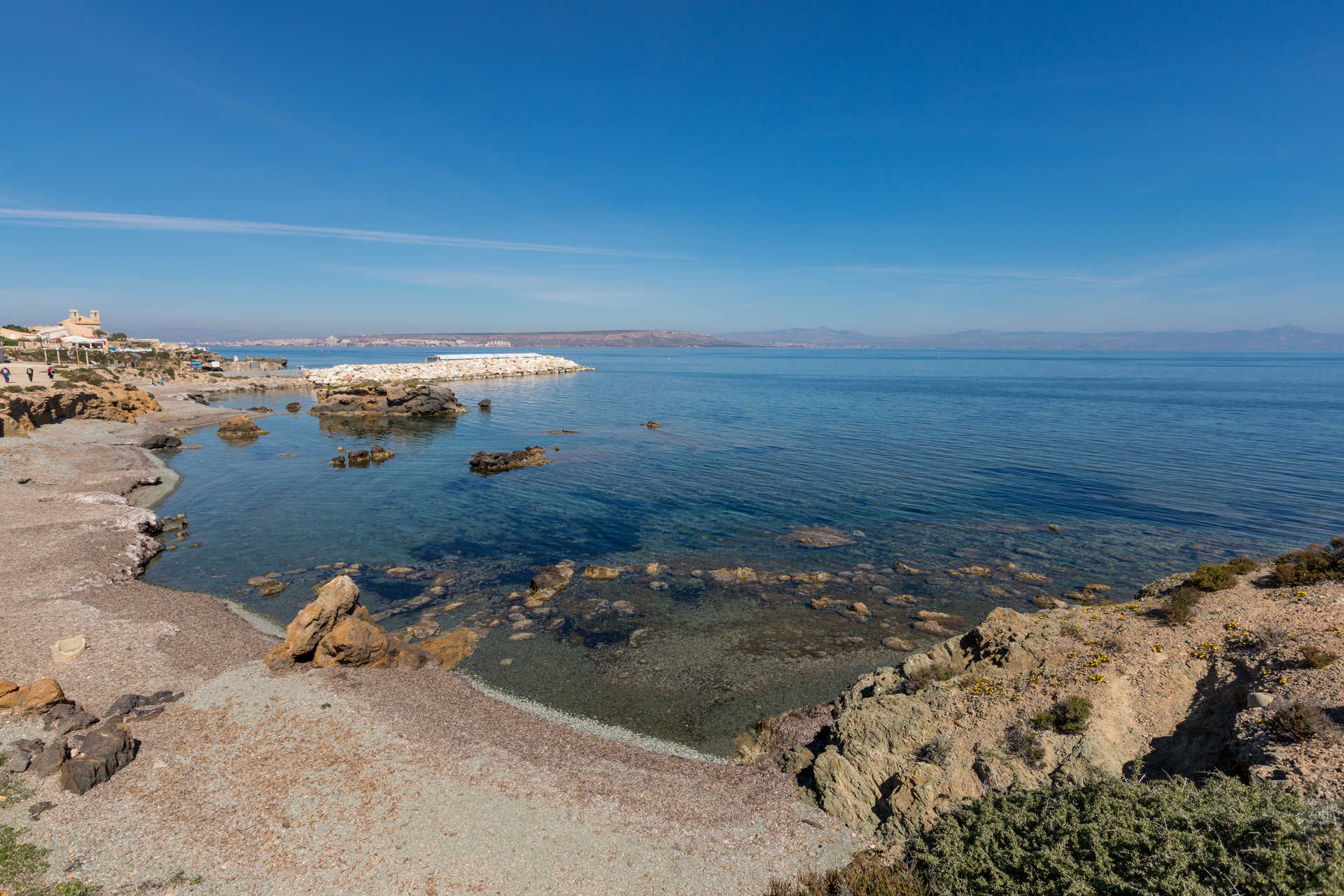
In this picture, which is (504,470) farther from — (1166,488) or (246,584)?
(1166,488)

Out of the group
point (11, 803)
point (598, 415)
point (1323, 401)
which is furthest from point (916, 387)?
point (11, 803)

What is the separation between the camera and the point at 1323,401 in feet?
308

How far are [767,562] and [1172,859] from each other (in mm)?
20808

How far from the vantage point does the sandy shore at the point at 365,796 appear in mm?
11375

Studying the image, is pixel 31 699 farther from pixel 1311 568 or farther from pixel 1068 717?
pixel 1311 568

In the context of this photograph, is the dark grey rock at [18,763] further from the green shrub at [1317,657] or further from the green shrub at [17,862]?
the green shrub at [1317,657]

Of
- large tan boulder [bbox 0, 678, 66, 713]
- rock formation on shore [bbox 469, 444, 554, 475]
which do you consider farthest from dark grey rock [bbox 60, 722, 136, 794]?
rock formation on shore [bbox 469, 444, 554, 475]

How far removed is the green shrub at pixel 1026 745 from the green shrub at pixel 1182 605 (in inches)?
197

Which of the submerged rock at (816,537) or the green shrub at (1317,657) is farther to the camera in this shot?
the submerged rock at (816,537)

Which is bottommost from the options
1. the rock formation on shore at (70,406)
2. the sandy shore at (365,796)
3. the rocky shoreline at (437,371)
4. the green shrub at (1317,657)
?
the sandy shore at (365,796)

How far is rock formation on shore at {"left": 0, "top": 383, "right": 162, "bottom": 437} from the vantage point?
162 feet

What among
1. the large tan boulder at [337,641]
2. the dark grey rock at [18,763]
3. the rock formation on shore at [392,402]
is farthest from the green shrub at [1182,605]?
the rock formation on shore at [392,402]

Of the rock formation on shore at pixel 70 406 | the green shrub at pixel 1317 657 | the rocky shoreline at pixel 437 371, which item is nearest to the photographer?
the green shrub at pixel 1317 657

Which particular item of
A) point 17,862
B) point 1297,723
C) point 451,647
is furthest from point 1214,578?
point 17,862
